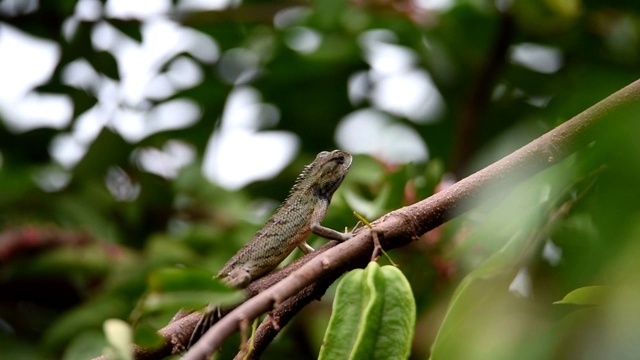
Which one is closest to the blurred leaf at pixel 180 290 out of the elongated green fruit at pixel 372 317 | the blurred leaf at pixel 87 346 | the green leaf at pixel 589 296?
the elongated green fruit at pixel 372 317

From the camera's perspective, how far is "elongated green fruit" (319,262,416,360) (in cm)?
162

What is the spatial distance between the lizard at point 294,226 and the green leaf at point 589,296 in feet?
3.28

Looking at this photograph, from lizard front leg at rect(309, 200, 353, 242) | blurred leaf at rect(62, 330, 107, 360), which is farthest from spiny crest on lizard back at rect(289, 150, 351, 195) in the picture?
blurred leaf at rect(62, 330, 107, 360)

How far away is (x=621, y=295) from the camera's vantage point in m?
1.69

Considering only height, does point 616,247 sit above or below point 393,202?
above

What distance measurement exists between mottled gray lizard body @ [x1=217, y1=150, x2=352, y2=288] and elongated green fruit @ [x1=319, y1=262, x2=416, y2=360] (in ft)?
3.15

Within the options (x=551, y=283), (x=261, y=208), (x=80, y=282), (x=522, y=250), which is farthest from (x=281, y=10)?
(x=522, y=250)

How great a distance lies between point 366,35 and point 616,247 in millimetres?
2654

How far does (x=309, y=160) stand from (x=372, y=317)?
2572mm

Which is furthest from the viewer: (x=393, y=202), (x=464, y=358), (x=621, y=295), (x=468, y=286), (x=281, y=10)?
(x=281, y=10)

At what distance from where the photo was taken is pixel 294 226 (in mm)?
3195

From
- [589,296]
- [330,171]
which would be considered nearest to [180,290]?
[589,296]

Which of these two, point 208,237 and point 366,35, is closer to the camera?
point 208,237

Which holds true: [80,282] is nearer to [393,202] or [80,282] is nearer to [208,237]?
[208,237]
